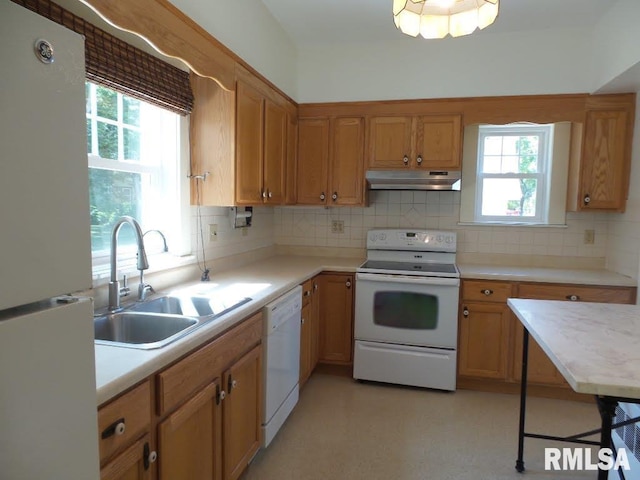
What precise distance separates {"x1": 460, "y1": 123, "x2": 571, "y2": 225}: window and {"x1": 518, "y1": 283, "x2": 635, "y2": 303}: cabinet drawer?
2.39 ft

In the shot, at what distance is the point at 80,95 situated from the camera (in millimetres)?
748

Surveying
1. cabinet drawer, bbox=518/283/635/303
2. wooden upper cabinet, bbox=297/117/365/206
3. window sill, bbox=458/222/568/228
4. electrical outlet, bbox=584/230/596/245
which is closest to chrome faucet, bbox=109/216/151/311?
wooden upper cabinet, bbox=297/117/365/206

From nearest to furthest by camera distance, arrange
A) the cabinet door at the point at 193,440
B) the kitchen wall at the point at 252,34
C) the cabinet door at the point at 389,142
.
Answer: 1. the cabinet door at the point at 193,440
2. the kitchen wall at the point at 252,34
3. the cabinet door at the point at 389,142

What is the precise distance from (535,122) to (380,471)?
8.66ft

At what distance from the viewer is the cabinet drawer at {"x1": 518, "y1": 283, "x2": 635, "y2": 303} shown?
2.71 metres

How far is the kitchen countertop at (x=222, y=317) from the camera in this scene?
1077mm

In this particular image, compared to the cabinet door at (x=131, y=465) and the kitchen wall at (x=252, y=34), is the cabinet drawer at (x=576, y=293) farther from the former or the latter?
the cabinet door at (x=131, y=465)

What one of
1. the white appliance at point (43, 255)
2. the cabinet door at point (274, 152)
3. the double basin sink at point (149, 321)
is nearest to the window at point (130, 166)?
the double basin sink at point (149, 321)

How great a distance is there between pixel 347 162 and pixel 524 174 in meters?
1.50

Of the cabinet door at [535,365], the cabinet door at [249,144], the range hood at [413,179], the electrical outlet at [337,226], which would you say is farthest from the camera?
the electrical outlet at [337,226]

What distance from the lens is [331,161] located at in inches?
132

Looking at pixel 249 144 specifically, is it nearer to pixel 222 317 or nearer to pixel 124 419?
pixel 222 317

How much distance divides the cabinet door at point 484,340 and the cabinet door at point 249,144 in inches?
68.2

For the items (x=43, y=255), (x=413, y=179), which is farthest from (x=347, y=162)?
(x=43, y=255)
